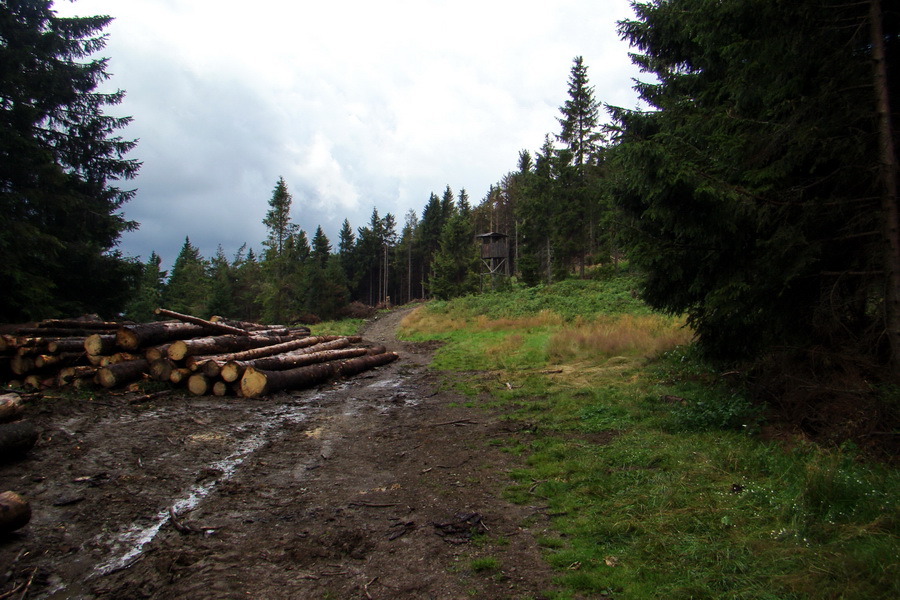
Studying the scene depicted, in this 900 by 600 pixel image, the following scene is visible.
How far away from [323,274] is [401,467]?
42.8 metres

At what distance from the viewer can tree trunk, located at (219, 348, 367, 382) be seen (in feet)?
32.4

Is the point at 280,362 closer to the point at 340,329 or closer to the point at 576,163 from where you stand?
the point at 340,329

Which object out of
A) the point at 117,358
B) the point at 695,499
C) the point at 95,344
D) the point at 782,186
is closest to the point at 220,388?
the point at 117,358

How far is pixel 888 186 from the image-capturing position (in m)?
4.89

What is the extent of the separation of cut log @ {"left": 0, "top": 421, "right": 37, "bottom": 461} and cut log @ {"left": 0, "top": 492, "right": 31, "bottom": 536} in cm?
192

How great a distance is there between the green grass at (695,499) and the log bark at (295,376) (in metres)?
5.31

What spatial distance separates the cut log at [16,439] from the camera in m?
5.10

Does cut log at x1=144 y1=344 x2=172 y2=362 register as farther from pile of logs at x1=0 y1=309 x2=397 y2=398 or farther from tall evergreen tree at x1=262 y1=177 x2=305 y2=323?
tall evergreen tree at x1=262 y1=177 x2=305 y2=323

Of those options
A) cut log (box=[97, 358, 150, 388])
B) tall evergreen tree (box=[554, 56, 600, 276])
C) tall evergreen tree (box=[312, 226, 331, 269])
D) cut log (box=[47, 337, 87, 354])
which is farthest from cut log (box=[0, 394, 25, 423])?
tall evergreen tree (box=[312, 226, 331, 269])

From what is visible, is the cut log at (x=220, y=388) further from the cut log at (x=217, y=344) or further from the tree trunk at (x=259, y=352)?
the cut log at (x=217, y=344)

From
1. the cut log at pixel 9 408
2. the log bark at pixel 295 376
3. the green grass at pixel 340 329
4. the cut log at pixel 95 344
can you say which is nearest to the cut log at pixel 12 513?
the cut log at pixel 9 408

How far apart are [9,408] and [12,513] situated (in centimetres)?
361

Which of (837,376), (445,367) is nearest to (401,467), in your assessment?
(837,376)

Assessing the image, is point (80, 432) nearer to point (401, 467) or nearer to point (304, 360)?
point (401, 467)
